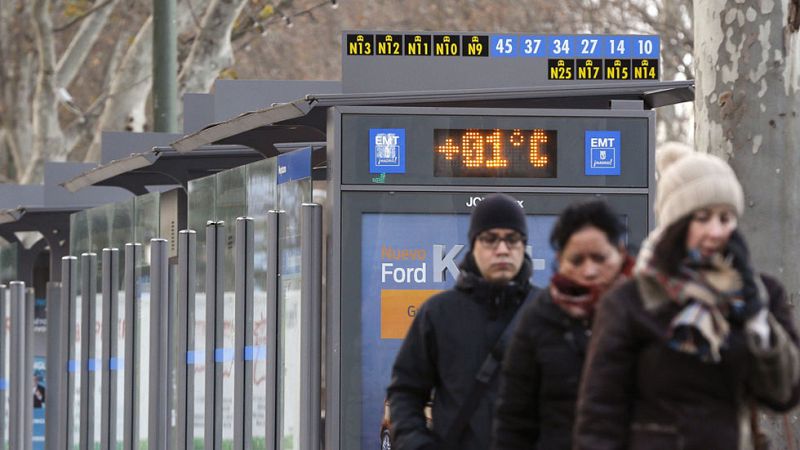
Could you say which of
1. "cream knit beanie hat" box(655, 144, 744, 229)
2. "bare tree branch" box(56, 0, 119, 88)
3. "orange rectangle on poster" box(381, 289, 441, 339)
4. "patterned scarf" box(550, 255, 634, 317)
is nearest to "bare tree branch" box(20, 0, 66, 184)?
"bare tree branch" box(56, 0, 119, 88)

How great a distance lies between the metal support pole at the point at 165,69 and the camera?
16266 mm

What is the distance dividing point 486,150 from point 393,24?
27.5 metres

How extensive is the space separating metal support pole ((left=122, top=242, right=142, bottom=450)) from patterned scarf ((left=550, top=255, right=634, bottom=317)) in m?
8.35

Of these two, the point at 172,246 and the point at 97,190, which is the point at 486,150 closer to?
the point at 172,246

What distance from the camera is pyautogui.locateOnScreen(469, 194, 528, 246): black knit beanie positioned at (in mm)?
6371

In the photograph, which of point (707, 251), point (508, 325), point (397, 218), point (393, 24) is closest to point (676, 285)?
point (707, 251)

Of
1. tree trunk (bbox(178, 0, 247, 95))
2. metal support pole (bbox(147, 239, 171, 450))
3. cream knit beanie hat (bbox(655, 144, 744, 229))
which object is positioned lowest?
metal support pole (bbox(147, 239, 171, 450))

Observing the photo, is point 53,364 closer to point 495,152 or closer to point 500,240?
point 495,152

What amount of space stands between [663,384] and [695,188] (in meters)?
0.45

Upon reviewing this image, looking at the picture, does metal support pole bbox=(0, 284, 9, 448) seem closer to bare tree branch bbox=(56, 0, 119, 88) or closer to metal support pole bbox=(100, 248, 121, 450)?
metal support pole bbox=(100, 248, 121, 450)

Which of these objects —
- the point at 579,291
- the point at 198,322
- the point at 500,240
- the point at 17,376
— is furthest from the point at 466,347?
the point at 17,376

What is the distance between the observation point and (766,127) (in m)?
7.83

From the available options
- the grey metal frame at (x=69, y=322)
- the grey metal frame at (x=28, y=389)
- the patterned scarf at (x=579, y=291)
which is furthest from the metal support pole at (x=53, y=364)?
the patterned scarf at (x=579, y=291)

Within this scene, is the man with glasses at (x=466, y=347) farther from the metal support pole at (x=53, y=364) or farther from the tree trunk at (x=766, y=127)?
the metal support pole at (x=53, y=364)
